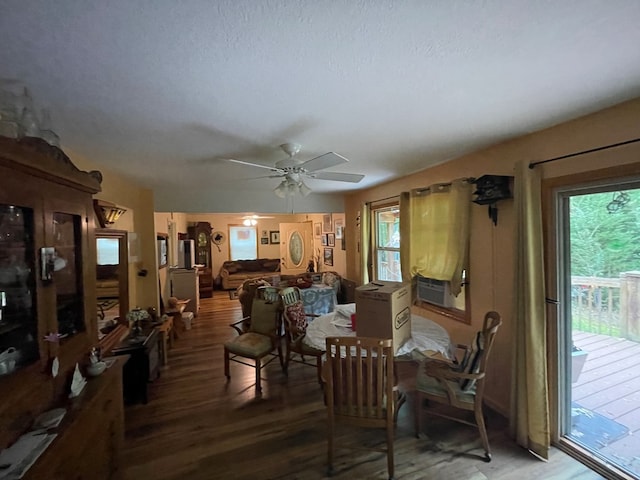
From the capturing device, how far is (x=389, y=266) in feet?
15.6

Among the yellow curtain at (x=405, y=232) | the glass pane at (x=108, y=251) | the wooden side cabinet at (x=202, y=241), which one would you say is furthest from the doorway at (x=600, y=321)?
the wooden side cabinet at (x=202, y=241)

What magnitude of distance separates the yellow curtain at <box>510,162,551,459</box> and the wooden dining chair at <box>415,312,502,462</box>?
22 centimetres

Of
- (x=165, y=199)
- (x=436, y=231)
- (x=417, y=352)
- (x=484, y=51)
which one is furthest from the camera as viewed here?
(x=165, y=199)

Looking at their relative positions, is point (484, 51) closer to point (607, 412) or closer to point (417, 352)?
point (417, 352)

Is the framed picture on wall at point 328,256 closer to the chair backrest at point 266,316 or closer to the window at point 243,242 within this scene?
the chair backrest at point 266,316

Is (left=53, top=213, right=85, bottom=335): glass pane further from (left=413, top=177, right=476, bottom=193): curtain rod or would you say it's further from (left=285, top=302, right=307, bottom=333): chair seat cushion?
(left=413, top=177, right=476, bottom=193): curtain rod

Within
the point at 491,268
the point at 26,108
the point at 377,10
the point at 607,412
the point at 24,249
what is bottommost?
the point at 607,412

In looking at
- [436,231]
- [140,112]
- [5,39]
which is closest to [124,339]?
[140,112]

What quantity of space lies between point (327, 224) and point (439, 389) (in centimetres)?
513

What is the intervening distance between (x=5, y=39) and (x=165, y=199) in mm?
3695

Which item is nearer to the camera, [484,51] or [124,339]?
[484,51]

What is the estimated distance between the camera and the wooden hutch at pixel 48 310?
46.0 inches

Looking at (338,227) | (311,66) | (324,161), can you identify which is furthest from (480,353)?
(338,227)

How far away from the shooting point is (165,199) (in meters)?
4.57
